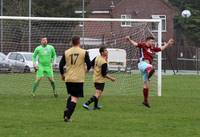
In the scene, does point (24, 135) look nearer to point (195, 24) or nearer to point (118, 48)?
point (118, 48)

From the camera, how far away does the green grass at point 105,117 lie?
13.4 metres

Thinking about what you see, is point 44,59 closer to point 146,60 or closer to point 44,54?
point 44,54

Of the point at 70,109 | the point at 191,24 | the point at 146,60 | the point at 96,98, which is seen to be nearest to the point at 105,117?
the point at 70,109

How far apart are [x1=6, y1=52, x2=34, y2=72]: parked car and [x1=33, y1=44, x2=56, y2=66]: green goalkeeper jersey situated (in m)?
6.30

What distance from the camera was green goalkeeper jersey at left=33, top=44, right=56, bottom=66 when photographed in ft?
72.9

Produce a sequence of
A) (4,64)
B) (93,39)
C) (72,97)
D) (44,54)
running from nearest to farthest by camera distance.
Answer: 1. (72,97)
2. (44,54)
3. (4,64)
4. (93,39)

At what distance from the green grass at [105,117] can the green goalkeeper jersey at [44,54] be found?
3.87 ft

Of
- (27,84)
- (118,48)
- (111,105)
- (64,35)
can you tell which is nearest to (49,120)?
(111,105)

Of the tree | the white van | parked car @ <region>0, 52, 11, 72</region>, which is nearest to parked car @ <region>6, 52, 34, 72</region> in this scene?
parked car @ <region>0, 52, 11, 72</region>

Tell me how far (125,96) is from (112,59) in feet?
23.5

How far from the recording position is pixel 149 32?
26672 millimetres

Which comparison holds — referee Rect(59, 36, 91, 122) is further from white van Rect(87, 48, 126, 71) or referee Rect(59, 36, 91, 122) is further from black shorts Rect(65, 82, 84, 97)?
white van Rect(87, 48, 126, 71)

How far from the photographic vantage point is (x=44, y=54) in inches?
878

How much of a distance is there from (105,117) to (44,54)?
661cm
